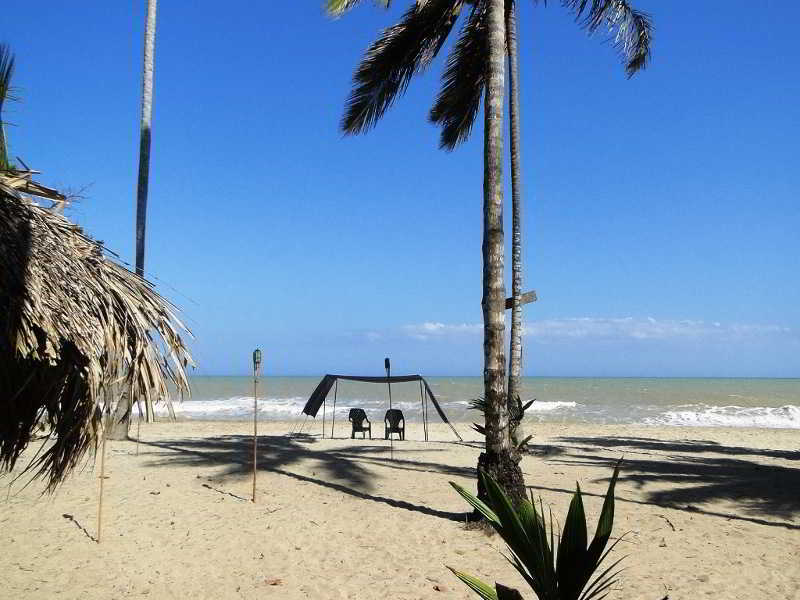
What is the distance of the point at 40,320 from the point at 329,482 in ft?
20.6

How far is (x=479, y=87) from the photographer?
12438 mm

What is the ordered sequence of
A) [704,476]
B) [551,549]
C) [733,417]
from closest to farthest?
[551,549], [704,476], [733,417]

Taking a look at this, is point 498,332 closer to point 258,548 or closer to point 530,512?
point 258,548

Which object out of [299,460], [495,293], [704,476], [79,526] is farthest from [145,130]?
[704,476]

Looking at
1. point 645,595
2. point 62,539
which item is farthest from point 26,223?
point 645,595

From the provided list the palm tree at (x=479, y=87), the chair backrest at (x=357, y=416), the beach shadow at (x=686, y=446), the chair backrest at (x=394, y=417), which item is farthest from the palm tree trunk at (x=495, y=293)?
the chair backrest at (x=357, y=416)

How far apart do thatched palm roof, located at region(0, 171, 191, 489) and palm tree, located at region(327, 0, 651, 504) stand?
370 centimetres

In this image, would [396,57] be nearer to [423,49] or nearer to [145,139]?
[423,49]

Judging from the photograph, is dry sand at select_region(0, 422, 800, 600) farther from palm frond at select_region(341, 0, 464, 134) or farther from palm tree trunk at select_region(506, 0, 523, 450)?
palm frond at select_region(341, 0, 464, 134)

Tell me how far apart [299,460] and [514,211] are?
6496 millimetres

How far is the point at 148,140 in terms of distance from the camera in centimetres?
1314

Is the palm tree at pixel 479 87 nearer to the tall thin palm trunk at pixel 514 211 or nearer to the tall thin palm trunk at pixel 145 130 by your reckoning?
the tall thin palm trunk at pixel 514 211

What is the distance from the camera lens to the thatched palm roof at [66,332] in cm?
381

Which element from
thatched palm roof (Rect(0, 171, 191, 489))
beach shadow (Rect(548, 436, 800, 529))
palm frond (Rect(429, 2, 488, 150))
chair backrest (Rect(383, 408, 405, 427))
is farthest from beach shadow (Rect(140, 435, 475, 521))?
palm frond (Rect(429, 2, 488, 150))
